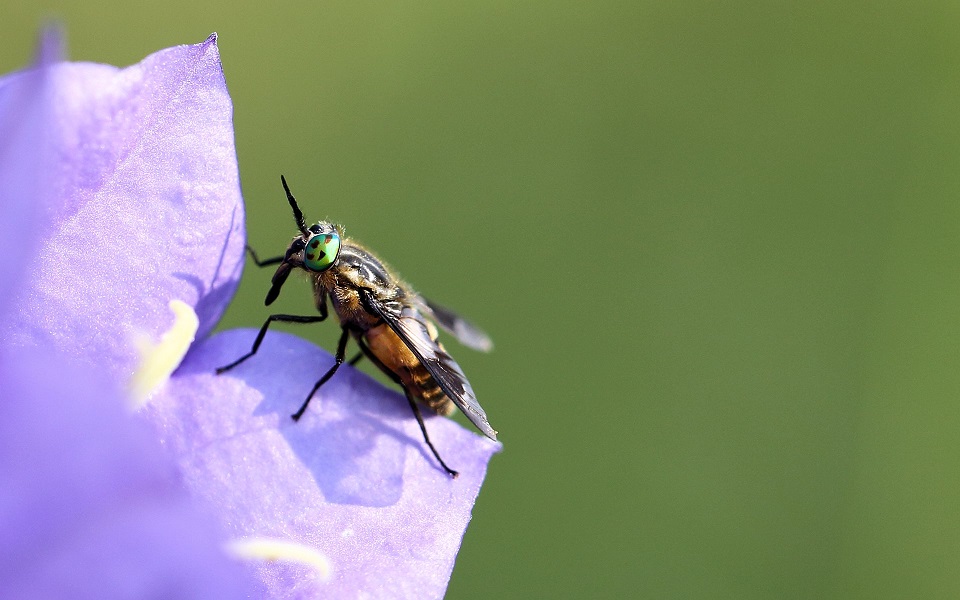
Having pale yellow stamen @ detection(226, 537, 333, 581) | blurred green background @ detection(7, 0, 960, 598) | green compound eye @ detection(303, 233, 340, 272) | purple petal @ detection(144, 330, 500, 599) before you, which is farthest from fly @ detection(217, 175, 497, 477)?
blurred green background @ detection(7, 0, 960, 598)

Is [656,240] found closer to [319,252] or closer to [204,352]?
[319,252]

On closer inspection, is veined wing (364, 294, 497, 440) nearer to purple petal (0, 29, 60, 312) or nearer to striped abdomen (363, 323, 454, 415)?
striped abdomen (363, 323, 454, 415)

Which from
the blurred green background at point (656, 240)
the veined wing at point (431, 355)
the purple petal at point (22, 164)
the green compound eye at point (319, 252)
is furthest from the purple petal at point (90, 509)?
the blurred green background at point (656, 240)

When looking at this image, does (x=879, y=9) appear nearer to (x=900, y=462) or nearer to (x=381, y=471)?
(x=900, y=462)

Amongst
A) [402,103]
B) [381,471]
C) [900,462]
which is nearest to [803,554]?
[900,462]

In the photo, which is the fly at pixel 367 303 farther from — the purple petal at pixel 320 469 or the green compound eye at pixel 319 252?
the purple petal at pixel 320 469
